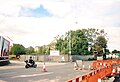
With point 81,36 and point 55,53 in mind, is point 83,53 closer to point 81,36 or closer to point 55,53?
point 81,36

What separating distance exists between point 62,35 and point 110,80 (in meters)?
88.5

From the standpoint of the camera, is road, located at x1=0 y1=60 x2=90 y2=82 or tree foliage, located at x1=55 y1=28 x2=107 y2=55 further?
tree foliage, located at x1=55 y1=28 x2=107 y2=55

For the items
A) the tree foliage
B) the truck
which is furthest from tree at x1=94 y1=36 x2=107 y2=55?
the truck

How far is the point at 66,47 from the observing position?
324 ft

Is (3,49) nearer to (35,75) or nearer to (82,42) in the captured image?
(35,75)

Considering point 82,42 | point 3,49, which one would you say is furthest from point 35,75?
point 82,42

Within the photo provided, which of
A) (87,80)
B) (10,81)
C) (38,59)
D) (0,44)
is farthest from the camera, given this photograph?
(38,59)

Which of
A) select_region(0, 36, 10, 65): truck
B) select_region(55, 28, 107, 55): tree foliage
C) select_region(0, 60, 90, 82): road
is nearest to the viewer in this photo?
select_region(0, 60, 90, 82): road

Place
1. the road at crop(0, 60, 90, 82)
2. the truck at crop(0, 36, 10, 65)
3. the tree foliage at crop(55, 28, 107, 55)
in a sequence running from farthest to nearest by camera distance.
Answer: the tree foliage at crop(55, 28, 107, 55) → the truck at crop(0, 36, 10, 65) → the road at crop(0, 60, 90, 82)

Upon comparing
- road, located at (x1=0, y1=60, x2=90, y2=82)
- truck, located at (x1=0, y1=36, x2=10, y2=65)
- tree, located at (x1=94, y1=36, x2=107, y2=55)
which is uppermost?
tree, located at (x1=94, y1=36, x2=107, y2=55)

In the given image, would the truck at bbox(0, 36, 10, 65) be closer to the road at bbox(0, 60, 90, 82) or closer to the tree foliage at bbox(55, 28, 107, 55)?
the road at bbox(0, 60, 90, 82)

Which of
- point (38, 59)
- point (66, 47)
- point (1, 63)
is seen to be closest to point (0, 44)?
point (1, 63)

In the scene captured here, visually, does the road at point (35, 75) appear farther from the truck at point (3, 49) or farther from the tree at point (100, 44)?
the tree at point (100, 44)

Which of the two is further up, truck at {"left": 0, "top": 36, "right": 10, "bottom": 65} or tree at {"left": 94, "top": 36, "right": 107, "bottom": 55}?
tree at {"left": 94, "top": 36, "right": 107, "bottom": 55}
